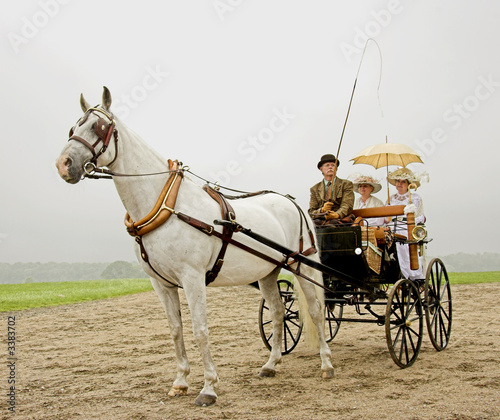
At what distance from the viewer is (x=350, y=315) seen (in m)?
11.1

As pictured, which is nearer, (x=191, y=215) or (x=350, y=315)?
(x=191, y=215)

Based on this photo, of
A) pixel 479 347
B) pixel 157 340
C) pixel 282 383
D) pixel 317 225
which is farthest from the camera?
pixel 157 340

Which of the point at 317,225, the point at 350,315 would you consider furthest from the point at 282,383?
the point at 350,315

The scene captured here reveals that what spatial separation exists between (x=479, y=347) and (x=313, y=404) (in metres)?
3.78

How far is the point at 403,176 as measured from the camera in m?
7.54

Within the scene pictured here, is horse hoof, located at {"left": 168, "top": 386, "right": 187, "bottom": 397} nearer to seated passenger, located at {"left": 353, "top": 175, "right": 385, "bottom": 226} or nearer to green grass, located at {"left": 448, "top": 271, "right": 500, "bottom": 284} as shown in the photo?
seated passenger, located at {"left": 353, "top": 175, "right": 385, "bottom": 226}

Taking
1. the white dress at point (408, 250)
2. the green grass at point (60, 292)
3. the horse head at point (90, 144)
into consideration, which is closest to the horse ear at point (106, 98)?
the horse head at point (90, 144)

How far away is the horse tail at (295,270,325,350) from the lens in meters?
5.93

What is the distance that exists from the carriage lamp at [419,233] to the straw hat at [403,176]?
4.64 feet

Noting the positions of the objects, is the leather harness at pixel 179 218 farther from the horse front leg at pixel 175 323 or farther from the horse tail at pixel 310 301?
the horse tail at pixel 310 301

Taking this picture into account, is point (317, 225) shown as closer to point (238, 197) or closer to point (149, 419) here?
point (238, 197)

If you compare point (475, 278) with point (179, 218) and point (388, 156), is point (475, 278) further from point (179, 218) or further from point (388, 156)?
point (179, 218)

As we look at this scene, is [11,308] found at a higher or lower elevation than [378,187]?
lower

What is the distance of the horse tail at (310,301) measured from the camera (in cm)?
593
